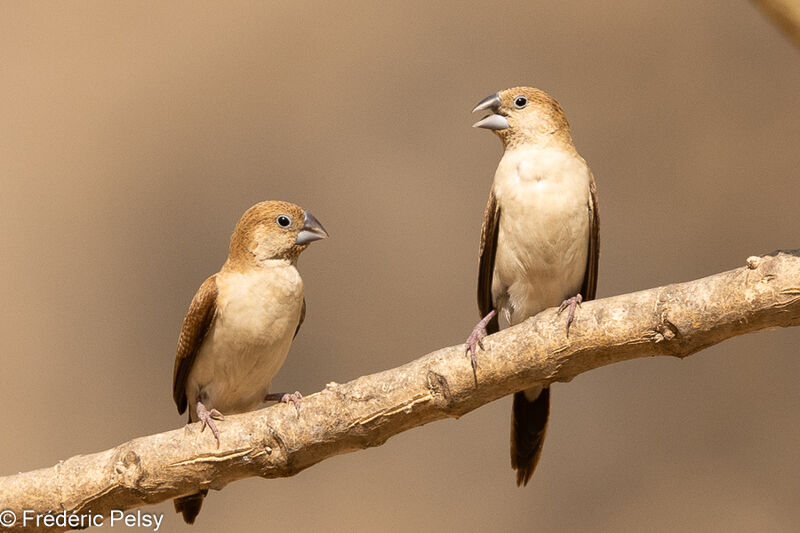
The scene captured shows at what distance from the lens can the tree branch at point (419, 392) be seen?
2.82m

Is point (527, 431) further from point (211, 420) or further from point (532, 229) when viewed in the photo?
point (211, 420)

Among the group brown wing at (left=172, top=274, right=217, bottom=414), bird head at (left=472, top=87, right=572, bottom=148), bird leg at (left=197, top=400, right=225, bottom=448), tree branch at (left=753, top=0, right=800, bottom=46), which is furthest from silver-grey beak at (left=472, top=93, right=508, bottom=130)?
tree branch at (left=753, top=0, right=800, bottom=46)

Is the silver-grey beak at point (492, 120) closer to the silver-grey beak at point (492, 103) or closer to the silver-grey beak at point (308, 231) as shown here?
the silver-grey beak at point (492, 103)

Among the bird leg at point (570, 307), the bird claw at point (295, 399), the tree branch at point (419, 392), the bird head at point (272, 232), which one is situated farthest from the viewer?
the bird head at point (272, 232)

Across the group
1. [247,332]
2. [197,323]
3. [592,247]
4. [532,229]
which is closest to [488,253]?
[532,229]

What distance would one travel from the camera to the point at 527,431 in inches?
145

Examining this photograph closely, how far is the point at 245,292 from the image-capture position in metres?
3.68

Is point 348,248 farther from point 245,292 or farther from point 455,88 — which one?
point 245,292

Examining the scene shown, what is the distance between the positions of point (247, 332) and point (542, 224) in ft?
3.75

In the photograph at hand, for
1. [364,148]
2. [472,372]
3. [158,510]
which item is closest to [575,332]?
[472,372]

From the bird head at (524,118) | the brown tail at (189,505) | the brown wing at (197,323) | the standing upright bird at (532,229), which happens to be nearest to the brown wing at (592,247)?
the standing upright bird at (532,229)

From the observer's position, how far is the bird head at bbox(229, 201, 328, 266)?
3.75 metres

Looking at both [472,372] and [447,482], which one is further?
[447,482]

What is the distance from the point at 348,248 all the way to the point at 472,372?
3138 mm
